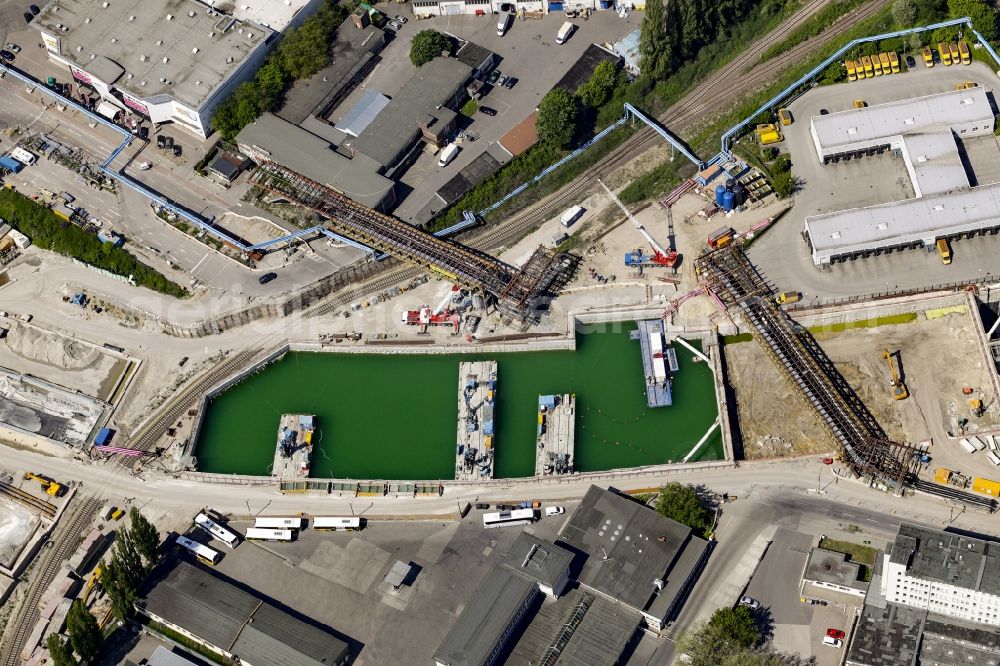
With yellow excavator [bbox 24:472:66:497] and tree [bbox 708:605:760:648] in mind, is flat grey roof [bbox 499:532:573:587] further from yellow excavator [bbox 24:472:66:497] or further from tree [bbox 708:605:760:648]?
yellow excavator [bbox 24:472:66:497]

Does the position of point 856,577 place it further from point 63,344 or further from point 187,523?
point 63,344

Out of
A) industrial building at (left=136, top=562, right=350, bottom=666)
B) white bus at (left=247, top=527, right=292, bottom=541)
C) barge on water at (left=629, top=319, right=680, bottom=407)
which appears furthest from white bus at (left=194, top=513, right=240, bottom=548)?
barge on water at (left=629, top=319, right=680, bottom=407)

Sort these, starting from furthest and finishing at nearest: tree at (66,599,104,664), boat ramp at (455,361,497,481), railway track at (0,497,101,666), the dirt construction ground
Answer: boat ramp at (455,361,497,481), the dirt construction ground, railway track at (0,497,101,666), tree at (66,599,104,664)

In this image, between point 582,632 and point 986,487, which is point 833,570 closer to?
point 986,487

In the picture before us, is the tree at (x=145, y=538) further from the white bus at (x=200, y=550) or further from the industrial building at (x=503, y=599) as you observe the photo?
the industrial building at (x=503, y=599)

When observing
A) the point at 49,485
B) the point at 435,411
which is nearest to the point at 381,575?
the point at 435,411

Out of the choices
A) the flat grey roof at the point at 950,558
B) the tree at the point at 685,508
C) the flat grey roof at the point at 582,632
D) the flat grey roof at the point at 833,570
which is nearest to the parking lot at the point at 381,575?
the flat grey roof at the point at 582,632
